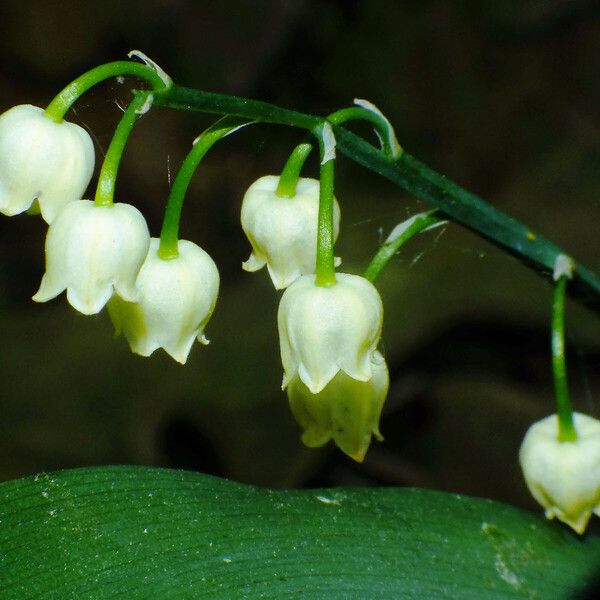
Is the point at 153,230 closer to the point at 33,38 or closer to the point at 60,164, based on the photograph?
the point at 33,38

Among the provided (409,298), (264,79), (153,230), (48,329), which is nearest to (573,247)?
(409,298)

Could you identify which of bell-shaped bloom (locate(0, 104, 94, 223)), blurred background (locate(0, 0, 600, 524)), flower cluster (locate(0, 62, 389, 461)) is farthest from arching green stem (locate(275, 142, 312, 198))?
blurred background (locate(0, 0, 600, 524))

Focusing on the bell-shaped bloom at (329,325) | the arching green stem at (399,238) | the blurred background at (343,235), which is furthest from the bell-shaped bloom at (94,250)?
the blurred background at (343,235)

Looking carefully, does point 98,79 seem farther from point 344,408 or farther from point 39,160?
point 344,408

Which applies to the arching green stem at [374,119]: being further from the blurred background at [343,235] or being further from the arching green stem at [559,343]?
the blurred background at [343,235]

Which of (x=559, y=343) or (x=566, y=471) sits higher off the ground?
(x=559, y=343)

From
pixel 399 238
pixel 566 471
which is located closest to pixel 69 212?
pixel 399 238
